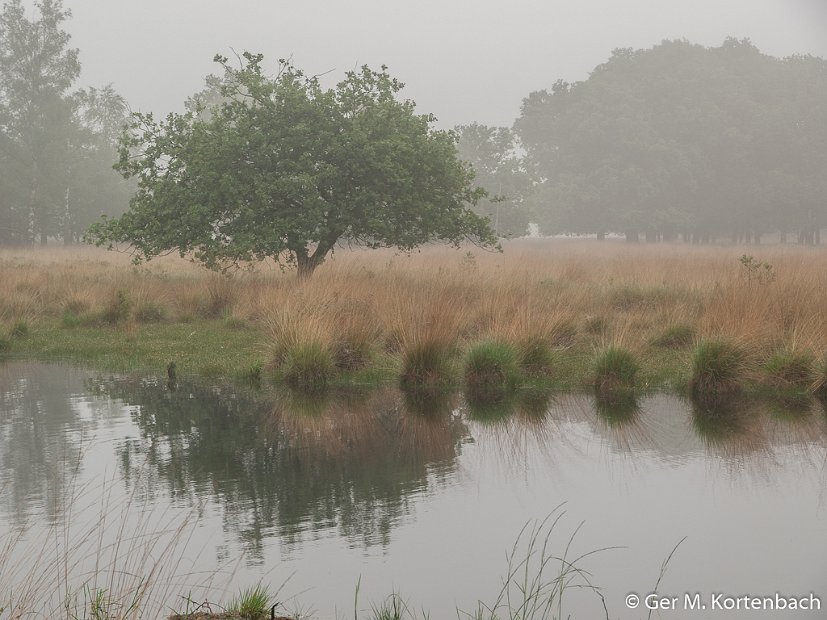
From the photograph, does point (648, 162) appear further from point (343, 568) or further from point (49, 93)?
point (343, 568)

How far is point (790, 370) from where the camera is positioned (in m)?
10.4

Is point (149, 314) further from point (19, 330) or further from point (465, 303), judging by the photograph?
point (465, 303)

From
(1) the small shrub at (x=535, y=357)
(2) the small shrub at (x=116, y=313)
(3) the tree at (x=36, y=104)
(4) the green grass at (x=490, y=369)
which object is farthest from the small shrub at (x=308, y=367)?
(3) the tree at (x=36, y=104)

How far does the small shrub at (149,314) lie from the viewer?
16.4 meters

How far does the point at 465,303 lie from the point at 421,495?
8.05 m

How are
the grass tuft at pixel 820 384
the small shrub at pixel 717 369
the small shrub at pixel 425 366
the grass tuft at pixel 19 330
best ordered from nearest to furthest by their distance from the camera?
the grass tuft at pixel 820 384, the small shrub at pixel 717 369, the small shrub at pixel 425 366, the grass tuft at pixel 19 330

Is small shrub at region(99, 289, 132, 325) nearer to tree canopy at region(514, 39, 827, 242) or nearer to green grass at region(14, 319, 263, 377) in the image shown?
green grass at region(14, 319, 263, 377)

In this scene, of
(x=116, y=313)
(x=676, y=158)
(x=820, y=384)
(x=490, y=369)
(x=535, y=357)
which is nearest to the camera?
(x=820, y=384)

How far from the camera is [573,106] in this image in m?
55.4

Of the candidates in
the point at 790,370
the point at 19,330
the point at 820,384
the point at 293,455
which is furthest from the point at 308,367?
the point at 19,330

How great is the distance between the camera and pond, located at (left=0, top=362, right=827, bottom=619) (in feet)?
16.4

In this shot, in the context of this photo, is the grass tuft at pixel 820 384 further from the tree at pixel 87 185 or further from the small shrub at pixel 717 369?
the tree at pixel 87 185

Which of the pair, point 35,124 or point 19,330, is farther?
point 35,124

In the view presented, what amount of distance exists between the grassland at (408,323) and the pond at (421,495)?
3.90 ft
